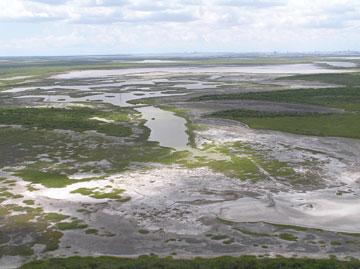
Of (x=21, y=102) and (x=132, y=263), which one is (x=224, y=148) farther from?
(x=21, y=102)

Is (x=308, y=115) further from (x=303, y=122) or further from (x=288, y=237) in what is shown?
(x=288, y=237)

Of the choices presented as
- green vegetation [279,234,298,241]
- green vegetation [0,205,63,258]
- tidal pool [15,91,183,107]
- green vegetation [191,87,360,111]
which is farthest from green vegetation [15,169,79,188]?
green vegetation [191,87,360,111]

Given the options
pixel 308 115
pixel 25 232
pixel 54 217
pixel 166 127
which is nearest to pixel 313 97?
pixel 308 115

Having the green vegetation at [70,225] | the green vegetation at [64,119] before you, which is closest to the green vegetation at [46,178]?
the green vegetation at [70,225]

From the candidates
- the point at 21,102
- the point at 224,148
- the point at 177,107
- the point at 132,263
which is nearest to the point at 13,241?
the point at 132,263

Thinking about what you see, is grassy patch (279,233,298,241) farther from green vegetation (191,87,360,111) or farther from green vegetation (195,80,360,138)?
green vegetation (191,87,360,111)

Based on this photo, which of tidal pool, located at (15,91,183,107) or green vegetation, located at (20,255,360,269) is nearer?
green vegetation, located at (20,255,360,269)
